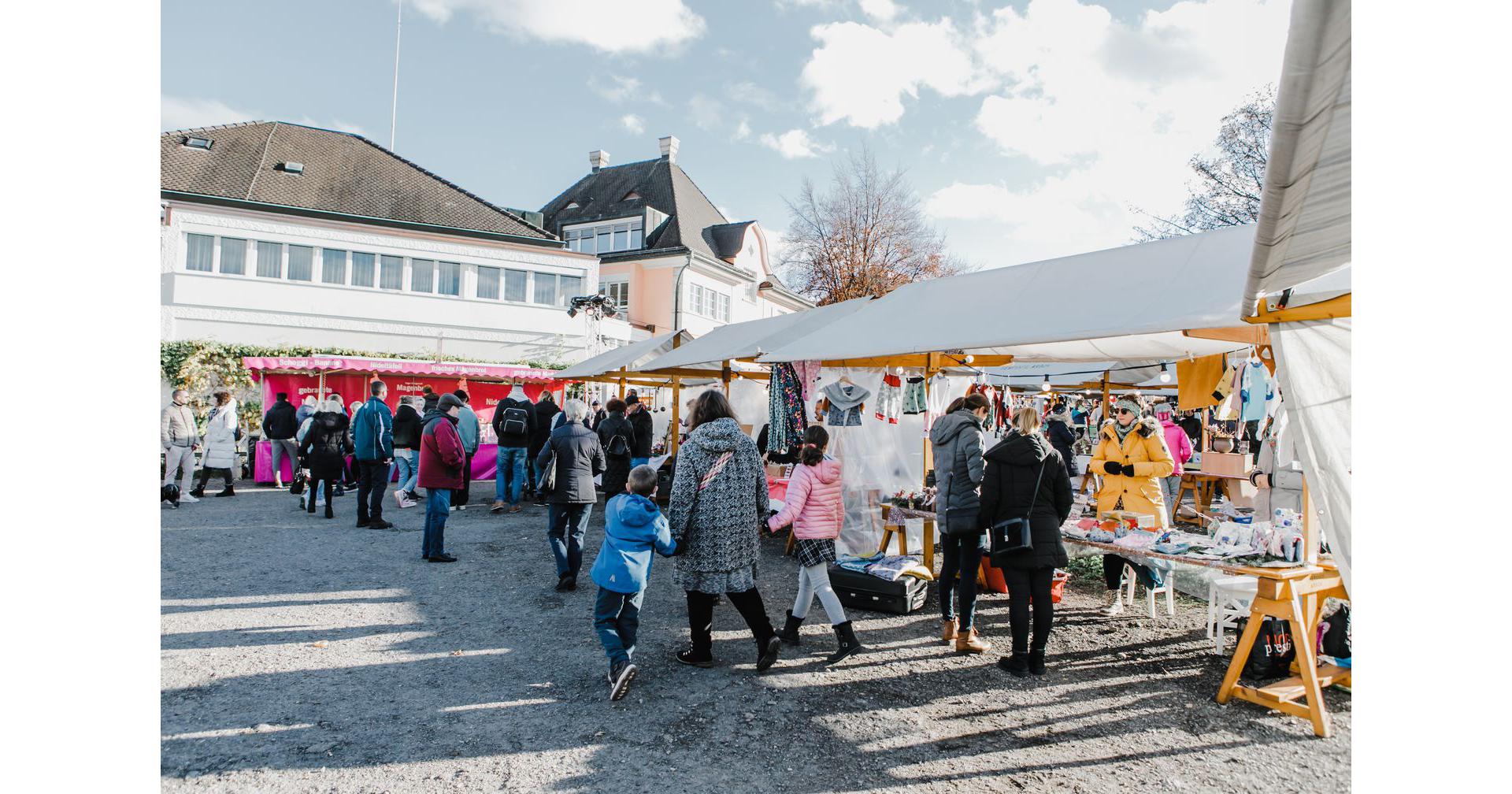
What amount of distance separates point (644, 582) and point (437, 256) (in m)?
22.7

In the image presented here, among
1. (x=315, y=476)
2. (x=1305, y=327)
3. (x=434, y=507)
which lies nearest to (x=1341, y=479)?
(x=1305, y=327)

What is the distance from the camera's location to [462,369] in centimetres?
1836

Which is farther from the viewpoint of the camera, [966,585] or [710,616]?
[966,585]

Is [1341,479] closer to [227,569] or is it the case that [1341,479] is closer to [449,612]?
[449,612]

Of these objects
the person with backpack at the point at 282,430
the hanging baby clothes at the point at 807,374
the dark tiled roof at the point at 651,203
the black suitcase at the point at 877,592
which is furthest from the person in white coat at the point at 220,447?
the dark tiled roof at the point at 651,203

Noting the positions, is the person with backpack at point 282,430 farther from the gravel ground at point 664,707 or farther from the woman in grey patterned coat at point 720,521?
the woman in grey patterned coat at point 720,521

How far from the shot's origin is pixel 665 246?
30.7 m

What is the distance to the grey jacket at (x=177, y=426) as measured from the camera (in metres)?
10.3

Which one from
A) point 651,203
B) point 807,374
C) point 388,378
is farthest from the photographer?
point 651,203

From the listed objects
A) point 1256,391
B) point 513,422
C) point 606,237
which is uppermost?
point 606,237

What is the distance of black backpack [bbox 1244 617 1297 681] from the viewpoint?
175 inches

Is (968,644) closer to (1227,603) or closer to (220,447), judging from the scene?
(1227,603)

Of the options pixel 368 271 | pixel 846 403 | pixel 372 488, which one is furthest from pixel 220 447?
pixel 368 271

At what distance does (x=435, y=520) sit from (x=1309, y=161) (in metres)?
7.67
